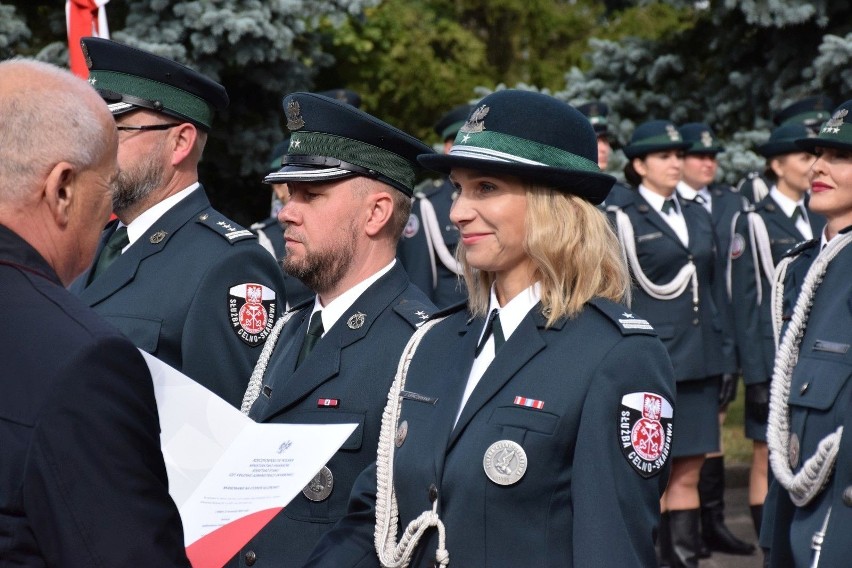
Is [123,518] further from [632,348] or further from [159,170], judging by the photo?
[159,170]

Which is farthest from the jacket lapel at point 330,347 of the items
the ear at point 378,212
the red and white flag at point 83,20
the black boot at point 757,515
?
the black boot at point 757,515

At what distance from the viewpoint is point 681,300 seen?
8.13m

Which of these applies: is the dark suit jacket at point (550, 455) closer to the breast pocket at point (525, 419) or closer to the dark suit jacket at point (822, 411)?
the breast pocket at point (525, 419)

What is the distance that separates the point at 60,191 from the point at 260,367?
179 cm

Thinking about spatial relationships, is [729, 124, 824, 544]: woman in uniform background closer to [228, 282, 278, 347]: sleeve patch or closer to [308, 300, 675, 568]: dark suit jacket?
[228, 282, 278, 347]: sleeve patch

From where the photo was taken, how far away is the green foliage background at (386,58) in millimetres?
9602

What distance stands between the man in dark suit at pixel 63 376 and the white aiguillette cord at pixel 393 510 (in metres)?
0.82

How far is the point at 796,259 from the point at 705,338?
10.8ft

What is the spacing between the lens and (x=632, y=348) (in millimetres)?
2926

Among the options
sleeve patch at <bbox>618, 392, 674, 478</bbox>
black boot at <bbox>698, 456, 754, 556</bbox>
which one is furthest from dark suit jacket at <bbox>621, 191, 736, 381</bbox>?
sleeve patch at <bbox>618, 392, 674, 478</bbox>

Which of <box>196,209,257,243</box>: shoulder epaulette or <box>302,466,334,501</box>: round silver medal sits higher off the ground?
<box>196,209,257,243</box>: shoulder epaulette

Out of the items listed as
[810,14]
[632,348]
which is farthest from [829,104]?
[632,348]

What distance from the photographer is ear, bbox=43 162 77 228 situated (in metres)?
2.24

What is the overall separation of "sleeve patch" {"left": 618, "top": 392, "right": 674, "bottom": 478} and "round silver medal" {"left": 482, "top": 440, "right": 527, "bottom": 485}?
22 cm
